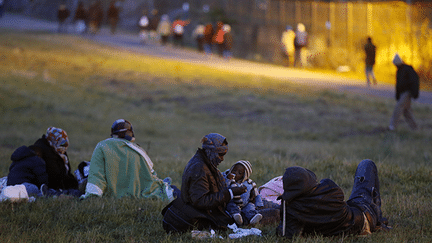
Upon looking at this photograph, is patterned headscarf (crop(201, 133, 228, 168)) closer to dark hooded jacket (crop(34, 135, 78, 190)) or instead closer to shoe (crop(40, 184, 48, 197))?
shoe (crop(40, 184, 48, 197))

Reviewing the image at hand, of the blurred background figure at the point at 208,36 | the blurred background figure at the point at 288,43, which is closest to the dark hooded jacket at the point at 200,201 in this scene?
the blurred background figure at the point at 288,43

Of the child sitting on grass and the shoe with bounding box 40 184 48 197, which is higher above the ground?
the child sitting on grass

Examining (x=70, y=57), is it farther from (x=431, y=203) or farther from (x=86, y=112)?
(x=431, y=203)

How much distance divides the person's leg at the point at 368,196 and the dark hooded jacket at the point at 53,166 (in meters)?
4.34

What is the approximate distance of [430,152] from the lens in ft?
35.6

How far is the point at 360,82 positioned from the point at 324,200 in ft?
62.2

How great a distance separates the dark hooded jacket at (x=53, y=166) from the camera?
7.05 metres

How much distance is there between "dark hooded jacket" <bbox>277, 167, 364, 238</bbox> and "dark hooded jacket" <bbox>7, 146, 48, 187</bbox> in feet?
12.4

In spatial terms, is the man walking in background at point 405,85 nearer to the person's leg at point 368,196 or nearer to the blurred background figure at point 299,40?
the person's leg at point 368,196

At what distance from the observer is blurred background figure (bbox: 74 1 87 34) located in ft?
119

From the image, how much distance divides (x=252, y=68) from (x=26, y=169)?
64.5 ft

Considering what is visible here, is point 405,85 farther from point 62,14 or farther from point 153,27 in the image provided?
point 62,14

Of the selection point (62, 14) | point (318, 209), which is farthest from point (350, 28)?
point (318, 209)

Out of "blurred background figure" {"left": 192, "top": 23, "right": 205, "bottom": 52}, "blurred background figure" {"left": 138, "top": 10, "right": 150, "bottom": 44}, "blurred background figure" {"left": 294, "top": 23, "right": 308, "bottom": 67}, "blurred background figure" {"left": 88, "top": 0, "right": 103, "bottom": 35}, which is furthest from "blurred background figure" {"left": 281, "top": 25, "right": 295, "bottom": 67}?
"blurred background figure" {"left": 88, "top": 0, "right": 103, "bottom": 35}
